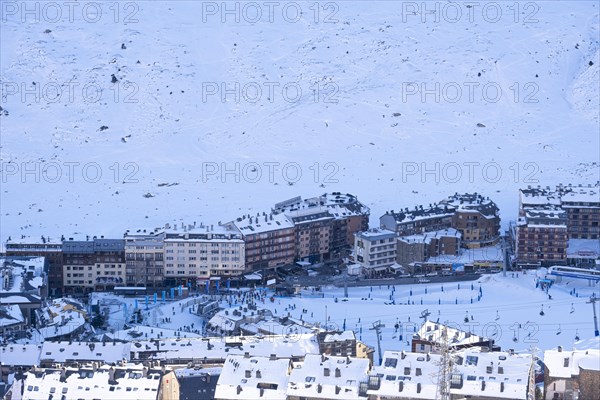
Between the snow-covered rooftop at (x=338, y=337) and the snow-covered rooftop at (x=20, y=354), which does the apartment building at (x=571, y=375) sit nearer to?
the snow-covered rooftop at (x=338, y=337)

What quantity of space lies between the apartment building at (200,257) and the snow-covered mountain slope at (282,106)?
13234 millimetres

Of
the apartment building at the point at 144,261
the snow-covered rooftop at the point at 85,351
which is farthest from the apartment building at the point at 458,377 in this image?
the apartment building at the point at 144,261

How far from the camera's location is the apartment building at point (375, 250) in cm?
10800

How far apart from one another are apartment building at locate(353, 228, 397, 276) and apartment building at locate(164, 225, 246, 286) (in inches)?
296

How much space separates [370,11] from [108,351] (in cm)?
8652

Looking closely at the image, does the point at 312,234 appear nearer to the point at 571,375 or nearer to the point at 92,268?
the point at 92,268

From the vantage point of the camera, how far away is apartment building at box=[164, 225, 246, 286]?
10712 cm

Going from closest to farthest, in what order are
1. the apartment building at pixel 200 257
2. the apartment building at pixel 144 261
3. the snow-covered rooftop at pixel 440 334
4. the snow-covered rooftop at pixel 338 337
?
the snow-covered rooftop at pixel 440 334, the snow-covered rooftop at pixel 338 337, the apartment building at pixel 144 261, the apartment building at pixel 200 257

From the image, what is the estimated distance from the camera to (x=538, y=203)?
113 m

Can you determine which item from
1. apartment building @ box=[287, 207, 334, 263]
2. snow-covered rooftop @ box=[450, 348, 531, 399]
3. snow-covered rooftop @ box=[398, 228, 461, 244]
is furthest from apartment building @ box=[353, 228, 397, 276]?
snow-covered rooftop @ box=[450, 348, 531, 399]

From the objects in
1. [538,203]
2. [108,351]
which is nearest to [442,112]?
[538,203]

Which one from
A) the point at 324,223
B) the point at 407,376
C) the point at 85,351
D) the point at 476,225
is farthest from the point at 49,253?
the point at 407,376

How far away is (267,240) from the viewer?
358 ft

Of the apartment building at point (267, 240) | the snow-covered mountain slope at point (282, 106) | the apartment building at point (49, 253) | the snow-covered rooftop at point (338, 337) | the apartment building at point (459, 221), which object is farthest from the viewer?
the snow-covered mountain slope at point (282, 106)
